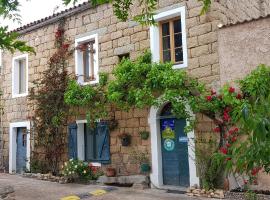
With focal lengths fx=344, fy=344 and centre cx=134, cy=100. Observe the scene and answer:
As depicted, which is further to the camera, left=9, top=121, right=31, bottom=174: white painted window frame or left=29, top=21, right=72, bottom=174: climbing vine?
left=9, top=121, right=31, bottom=174: white painted window frame

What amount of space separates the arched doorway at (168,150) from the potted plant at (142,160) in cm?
17

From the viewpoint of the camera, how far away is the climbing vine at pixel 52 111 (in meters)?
10.8

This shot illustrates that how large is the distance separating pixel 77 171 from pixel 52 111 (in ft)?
7.18

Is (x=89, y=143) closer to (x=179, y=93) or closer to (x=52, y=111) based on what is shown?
(x=52, y=111)

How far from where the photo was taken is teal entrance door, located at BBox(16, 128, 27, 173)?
487 inches

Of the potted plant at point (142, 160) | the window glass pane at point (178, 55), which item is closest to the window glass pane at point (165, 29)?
the window glass pane at point (178, 55)

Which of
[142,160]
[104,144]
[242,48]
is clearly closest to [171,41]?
[242,48]

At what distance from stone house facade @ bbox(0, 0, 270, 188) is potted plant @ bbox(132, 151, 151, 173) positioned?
13 cm

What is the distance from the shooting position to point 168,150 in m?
8.82

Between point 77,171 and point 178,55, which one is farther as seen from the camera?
point 77,171

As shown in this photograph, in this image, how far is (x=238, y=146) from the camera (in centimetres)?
175

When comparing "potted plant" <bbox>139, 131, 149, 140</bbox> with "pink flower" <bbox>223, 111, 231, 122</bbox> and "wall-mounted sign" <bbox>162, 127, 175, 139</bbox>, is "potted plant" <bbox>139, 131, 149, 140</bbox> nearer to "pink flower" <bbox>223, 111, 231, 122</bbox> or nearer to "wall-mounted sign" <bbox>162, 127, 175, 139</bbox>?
"wall-mounted sign" <bbox>162, 127, 175, 139</bbox>

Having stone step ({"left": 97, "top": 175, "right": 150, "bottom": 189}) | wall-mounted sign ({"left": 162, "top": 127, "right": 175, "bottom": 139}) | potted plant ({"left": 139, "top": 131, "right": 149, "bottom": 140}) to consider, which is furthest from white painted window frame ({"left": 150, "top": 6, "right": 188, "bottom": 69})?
stone step ({"left": 97, "top": 175, "right": 150, "bottom": 189})

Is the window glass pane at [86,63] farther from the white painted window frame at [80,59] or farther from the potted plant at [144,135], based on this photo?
the potted plant at [144,135]
